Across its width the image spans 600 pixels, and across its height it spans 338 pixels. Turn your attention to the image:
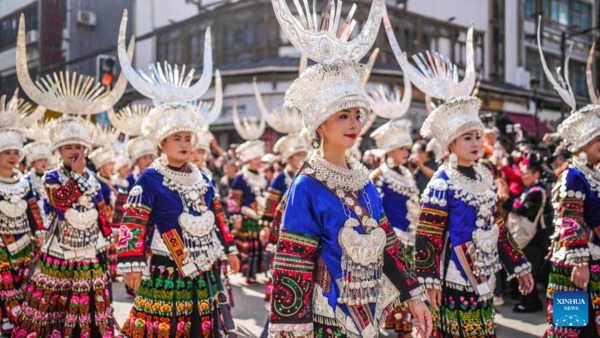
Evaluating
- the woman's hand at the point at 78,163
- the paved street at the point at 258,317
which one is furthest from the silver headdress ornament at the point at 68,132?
the paved street at the point at 258,317

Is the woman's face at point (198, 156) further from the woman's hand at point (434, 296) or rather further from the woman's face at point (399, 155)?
the woman's hand at point (434, 296)

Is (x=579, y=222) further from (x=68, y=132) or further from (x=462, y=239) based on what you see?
(x=68, y=132)

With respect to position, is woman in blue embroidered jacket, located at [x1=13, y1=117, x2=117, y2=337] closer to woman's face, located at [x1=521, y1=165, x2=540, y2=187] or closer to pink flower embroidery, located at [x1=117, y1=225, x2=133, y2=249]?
pink flower embroidery, located at [x1=117, y1=225, x2=133, y2=249]

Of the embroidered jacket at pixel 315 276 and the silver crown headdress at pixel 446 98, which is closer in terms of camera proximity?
the embroidered jacket at pixel 315 276

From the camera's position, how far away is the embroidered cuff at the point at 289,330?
8.94ft

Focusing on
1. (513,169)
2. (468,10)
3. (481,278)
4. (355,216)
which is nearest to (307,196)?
(355,216)

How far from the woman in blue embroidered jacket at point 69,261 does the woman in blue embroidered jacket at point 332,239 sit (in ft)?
11.1

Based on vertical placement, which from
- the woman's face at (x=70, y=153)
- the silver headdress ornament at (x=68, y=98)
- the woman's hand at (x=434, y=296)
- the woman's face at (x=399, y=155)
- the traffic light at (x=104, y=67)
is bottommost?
the woman's hand at (x=434, y=296)

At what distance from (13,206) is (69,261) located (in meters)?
1.59

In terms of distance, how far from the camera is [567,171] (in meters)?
4.72

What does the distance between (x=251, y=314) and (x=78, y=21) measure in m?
8.43

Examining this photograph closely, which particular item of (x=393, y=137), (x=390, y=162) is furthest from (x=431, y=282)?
(x=393, y=137)

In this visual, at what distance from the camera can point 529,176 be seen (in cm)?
765

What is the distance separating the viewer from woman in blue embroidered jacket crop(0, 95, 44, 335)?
648cm
